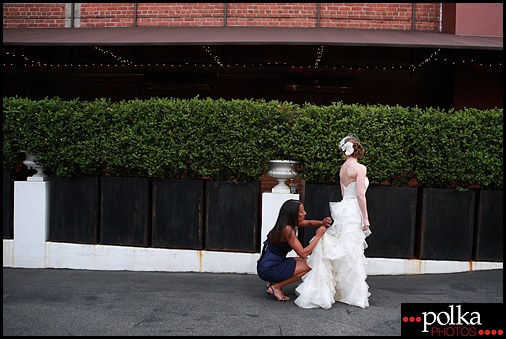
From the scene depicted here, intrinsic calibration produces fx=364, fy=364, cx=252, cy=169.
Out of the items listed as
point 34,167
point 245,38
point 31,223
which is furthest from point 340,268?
point 34,167

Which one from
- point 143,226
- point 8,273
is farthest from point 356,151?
point 8,273

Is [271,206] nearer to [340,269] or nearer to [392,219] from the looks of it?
[340,269]

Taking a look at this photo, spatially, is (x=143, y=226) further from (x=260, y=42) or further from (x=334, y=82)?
(x=334, y=82)

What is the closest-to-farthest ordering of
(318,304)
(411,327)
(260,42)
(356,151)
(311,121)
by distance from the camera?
(411,327) < (318,304) < (356,151) < (311,121) < (260,42)

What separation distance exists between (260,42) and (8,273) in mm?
5422

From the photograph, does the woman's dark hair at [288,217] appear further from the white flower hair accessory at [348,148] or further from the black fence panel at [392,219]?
the black fence panel at [392,219]

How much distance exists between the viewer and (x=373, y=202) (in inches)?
213

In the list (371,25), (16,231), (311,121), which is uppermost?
(371,25)

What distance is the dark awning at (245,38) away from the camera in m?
6.31

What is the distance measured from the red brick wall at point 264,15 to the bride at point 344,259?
5596 millimetres

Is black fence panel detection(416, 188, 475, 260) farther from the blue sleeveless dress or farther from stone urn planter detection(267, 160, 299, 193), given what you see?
the blue sleeveless dress

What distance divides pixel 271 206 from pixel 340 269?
5.03 feet

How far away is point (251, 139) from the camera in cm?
531

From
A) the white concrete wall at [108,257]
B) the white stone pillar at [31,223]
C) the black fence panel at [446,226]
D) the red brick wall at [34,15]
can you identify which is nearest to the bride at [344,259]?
the white concrete wall at [108,257]
